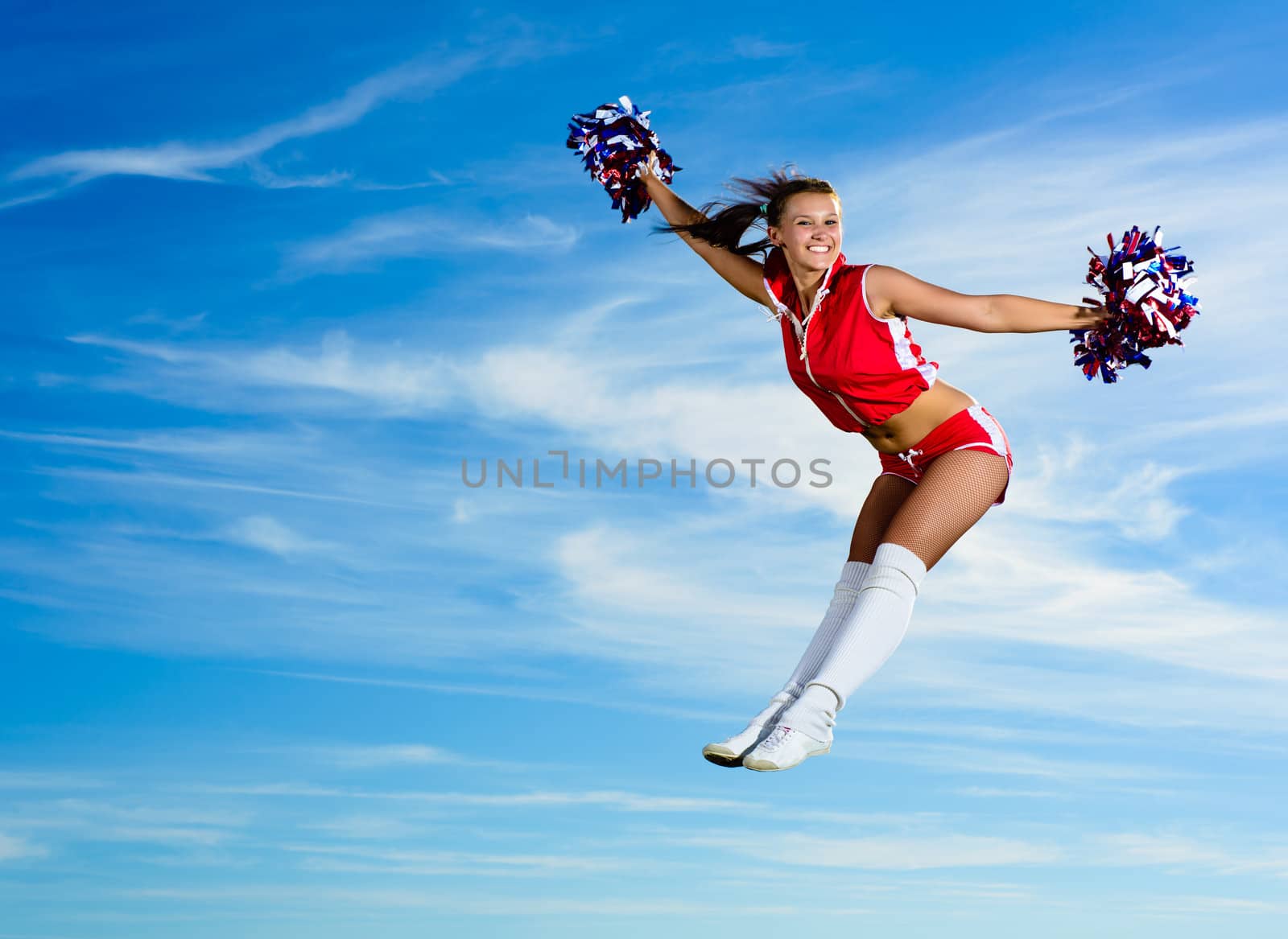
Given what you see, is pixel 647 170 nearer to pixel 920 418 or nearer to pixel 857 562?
pixel 920 418

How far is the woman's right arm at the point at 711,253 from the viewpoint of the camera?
680cm

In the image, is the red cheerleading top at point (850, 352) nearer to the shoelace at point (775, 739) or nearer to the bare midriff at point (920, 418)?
the bare midriff at point (920, 418)

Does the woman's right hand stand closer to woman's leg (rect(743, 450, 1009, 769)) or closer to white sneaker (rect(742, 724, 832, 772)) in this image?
woman's leg (rect(743, 450, 1009, 769))

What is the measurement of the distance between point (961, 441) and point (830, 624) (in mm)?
1083

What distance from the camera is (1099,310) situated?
248 inches

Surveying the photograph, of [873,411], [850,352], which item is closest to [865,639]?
[873,411]

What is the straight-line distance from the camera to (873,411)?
636cm

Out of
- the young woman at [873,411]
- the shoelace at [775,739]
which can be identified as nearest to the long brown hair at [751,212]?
the young woman at [873,411]

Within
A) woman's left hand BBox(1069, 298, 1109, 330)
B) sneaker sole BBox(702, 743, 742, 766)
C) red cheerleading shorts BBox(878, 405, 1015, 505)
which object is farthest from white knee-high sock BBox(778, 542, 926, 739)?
woman's left hand BBox(1069, 298, 1109, 330)

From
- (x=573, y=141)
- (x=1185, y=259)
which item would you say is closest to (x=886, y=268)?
(x=1185, y=259)

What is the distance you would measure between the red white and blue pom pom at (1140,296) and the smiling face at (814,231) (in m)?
1.23

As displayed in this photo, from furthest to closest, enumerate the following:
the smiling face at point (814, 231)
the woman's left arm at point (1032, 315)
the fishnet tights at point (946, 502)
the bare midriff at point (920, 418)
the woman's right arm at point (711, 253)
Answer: the woman's right arm at point (711, 253)
the bare midriff at point (920, 418)
the smiling face at point (814, 231)
the fishnet tights at point (946, 502)
the woman's left arm at point (1032, 315)

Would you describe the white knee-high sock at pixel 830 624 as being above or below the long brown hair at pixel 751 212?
below

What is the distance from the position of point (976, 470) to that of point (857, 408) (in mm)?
630
